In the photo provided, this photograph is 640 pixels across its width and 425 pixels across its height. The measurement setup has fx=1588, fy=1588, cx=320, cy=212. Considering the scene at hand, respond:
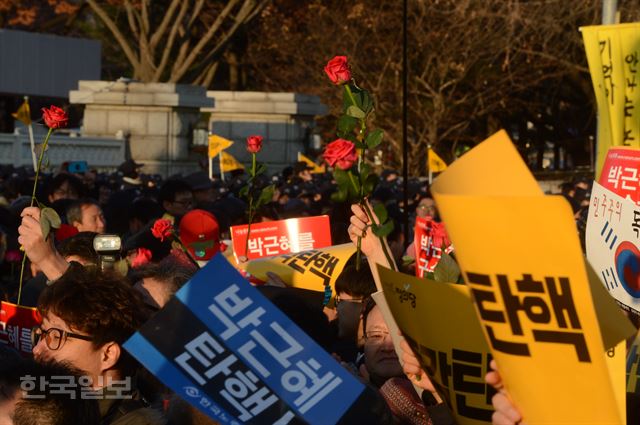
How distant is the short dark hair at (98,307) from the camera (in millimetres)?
4395

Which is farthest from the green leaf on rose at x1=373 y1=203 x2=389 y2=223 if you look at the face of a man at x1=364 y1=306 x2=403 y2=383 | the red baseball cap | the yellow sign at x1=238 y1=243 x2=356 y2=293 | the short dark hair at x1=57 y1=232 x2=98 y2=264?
the red baseball cap

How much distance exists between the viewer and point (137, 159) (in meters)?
27.4

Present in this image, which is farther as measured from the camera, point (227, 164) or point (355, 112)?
point (227, 164)

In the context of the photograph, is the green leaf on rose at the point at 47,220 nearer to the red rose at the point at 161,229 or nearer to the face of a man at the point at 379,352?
the face of a man at the point at 379,352

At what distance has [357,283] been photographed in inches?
252

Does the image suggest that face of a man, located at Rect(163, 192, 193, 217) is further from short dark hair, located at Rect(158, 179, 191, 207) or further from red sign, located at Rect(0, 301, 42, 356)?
red sign, located at Rect(0, 301, 42, 356)

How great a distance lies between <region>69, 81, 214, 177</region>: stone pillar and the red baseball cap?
59.4 ft

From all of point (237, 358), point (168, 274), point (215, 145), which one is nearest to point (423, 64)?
point (215, 145)

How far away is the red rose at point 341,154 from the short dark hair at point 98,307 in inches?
28.1

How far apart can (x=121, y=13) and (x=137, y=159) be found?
1114 centimetres

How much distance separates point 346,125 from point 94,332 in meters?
0.96

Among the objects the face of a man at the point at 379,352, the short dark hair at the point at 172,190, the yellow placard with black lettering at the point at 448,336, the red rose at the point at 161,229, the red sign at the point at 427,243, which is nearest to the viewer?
the yellow placard with black lettering at the point at 448,336

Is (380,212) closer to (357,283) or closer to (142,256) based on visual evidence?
(357,283)

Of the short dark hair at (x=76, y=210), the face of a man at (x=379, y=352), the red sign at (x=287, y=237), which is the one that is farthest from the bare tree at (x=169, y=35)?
the face of a man at (x=379, y=352)
